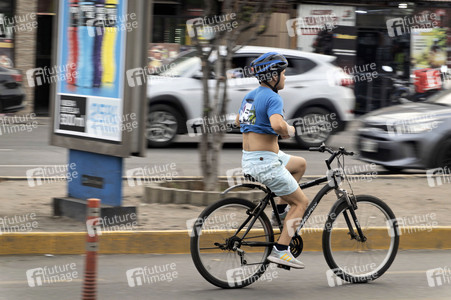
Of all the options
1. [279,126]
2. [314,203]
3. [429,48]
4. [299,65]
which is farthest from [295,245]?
[429,48]

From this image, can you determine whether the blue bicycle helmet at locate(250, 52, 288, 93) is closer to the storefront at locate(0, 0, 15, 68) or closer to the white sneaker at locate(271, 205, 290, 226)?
the white sneaker at locate(271, 205, 290, 226)

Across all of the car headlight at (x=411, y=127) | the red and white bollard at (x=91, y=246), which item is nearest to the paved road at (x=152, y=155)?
the car headlight at (x=411, y=127)

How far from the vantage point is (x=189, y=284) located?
641 cm

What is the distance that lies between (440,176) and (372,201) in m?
5.14

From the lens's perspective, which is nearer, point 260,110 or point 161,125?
point 260,110

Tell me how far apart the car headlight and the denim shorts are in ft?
19.0

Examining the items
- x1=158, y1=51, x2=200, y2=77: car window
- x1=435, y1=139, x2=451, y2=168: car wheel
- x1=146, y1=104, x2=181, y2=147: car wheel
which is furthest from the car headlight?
x1=146, y1=104, x2=181, y2=147: car wheel

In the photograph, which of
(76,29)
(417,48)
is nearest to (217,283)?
(76,29)

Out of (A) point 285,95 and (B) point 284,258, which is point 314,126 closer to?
(A) point 285,95

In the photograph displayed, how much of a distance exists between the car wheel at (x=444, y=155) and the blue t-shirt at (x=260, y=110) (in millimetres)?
5979

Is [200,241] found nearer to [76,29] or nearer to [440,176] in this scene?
[76,29]

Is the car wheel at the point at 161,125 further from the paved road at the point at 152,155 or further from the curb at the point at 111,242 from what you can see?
the curb at the point at 111,242

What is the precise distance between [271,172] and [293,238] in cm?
59

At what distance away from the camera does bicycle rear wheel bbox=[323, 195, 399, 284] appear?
6.45m
